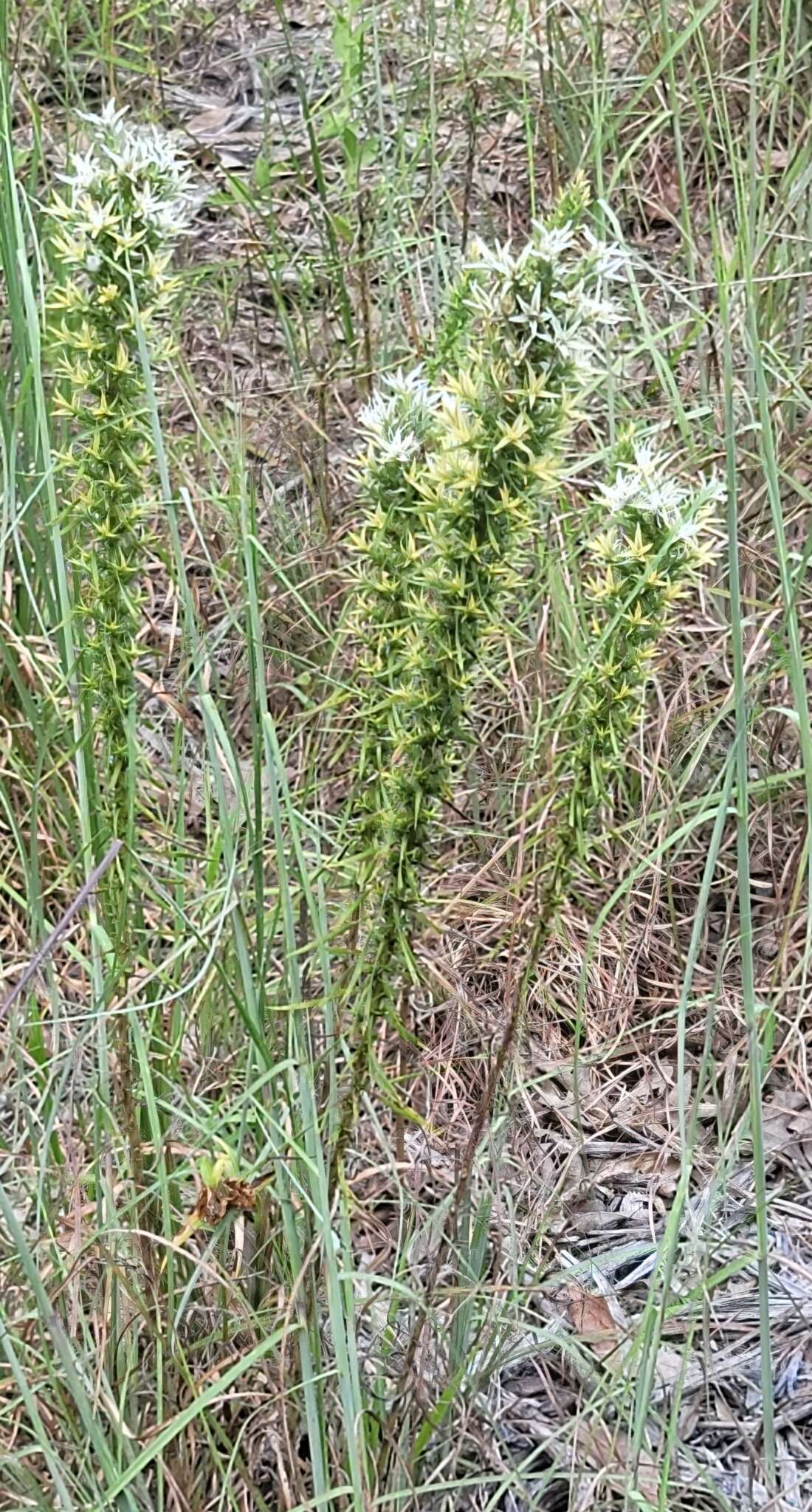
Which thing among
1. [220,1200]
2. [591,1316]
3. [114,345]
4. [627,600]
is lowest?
[591,1316]

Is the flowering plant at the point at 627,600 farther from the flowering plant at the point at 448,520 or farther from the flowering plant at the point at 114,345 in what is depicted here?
the flowering plant at the point at 114,345

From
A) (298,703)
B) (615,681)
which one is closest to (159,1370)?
(615,681)

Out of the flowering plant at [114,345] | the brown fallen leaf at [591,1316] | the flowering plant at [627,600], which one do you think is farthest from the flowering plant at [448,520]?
the brown fallen leaf at [591,1316]

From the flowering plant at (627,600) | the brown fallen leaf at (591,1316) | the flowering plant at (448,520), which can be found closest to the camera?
the flowering plant at (448,520)

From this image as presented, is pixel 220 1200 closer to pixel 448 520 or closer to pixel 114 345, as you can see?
pixel 448 520

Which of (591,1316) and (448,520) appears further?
(591,1316)

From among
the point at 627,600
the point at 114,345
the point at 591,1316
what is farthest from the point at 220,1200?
the point at 114,345

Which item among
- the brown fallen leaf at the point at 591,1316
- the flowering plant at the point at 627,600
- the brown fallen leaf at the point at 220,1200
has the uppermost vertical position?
the flowering plant at the point at 627,600

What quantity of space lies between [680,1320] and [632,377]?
190cm

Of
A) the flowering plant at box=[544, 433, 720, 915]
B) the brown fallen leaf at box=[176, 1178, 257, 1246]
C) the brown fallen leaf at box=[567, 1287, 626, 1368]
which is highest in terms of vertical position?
the flowering plant at box=[544, 433, 720, 915]

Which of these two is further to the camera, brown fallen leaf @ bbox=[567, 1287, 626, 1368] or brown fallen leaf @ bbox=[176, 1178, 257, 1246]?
brown fallen leaf @ bbox=[567, 1287, 626, 1368]

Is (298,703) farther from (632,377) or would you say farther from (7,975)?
(632,377)

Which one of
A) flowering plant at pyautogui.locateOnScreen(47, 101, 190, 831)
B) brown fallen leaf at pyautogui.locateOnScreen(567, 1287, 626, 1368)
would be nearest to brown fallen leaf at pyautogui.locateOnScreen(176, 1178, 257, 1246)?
flowering plant at pyautogui.locateOnScreen(47, 101, 190, 831)

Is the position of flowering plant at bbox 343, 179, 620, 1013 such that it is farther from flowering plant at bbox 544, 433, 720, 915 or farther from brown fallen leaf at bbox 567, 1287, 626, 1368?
brown fallen leaf at bbox 567, 1287, 626, 1368
